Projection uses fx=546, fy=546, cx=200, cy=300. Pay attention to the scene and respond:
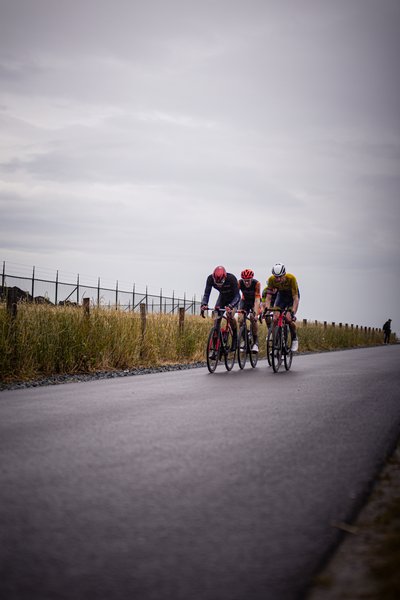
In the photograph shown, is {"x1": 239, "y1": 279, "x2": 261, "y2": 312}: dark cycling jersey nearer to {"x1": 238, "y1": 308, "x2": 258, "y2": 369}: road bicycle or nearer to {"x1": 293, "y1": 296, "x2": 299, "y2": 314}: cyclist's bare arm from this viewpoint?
{"x1": 238, "y1": 308, "x2": 258, "y2": 369}: road bicycle

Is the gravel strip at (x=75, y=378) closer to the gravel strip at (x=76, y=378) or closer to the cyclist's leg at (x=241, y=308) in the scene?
the gravel strip at (x=76, y=378)

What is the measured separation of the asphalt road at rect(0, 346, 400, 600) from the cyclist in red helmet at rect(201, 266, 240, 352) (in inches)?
211

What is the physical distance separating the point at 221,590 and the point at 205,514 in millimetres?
777

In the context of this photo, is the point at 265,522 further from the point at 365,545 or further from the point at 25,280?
the point at 25,280

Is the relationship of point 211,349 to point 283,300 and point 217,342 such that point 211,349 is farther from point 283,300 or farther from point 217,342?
point 283,300

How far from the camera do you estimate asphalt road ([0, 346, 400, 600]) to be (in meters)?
2.24

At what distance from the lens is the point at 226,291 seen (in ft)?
40.9

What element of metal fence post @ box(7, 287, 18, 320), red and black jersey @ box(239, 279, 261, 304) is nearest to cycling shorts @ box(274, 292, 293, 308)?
red and black jersey @ box(239, 279, 261, 304)

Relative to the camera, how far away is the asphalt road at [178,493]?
2236mm

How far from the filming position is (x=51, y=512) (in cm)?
292

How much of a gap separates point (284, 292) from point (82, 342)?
477cm

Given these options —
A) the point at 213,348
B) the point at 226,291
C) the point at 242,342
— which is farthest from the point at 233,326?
the point at 213,348

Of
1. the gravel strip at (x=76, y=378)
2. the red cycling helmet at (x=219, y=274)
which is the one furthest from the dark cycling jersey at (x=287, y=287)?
the gravel strip at (x=76, y=378)

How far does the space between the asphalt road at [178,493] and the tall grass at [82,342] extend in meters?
4.05
